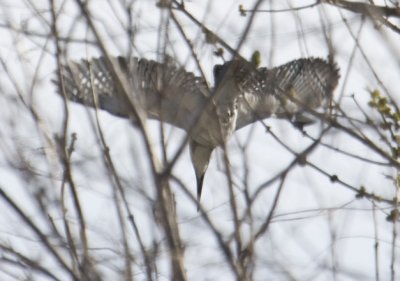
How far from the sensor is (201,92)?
529cm

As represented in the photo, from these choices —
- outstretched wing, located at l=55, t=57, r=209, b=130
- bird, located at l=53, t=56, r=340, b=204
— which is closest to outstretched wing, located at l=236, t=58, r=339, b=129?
bird, located at l=53, t=56, r=340, b=204

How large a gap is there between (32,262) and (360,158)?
59.6 inches

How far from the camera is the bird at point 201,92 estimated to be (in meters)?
3.38

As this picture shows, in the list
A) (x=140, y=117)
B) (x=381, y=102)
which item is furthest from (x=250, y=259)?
(x=381, y=102)

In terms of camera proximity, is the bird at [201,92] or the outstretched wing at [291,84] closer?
the bird at [201,92]

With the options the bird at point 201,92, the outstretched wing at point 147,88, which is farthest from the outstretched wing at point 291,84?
the outstretched wing at point 147,88

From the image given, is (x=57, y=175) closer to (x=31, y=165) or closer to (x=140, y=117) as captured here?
(x=31, y=165)

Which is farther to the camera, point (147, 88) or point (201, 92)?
point (201, 92)

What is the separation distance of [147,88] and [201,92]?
2.39ft

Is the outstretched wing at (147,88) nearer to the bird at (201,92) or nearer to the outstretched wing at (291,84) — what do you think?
the bird at (201,92)

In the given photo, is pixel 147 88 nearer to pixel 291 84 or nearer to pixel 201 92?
pixel 201 92

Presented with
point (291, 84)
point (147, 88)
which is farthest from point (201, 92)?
point (291, 84)

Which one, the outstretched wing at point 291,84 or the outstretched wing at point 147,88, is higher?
the outstretched wing at point 291,84

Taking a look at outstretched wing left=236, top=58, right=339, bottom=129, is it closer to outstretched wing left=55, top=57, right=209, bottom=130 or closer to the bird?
the bird
